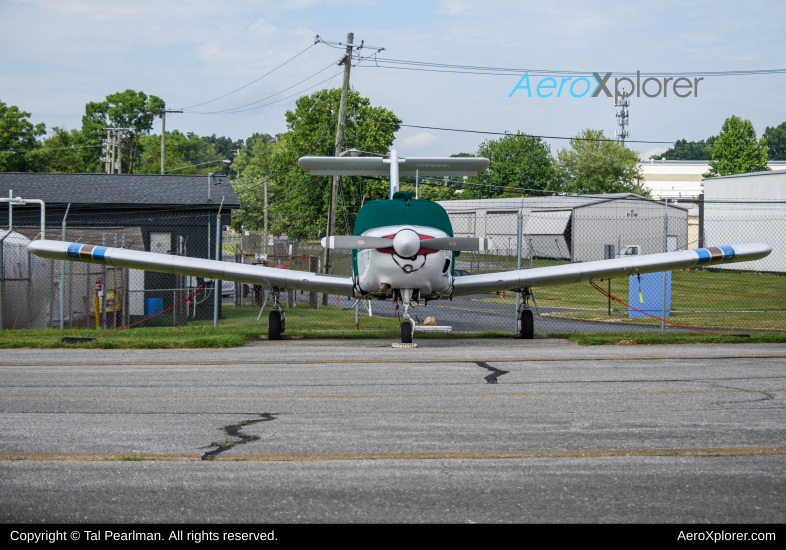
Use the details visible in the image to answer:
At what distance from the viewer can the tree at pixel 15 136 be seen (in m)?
55.3

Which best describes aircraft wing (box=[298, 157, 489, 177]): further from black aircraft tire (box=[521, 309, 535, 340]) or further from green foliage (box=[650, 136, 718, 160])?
green foliage (box=[650, 136, 718, 160])

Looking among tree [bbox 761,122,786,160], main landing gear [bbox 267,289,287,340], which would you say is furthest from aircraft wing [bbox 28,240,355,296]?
tree [bbox 761,122,786,160]

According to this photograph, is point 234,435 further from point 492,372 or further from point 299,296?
point 299,296

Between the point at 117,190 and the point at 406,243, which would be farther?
the point at 117,190

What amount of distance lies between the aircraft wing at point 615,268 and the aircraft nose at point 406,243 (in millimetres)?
1950

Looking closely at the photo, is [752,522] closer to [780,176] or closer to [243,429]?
[243,429]

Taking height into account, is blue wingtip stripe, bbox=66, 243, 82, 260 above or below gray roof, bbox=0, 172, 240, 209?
below

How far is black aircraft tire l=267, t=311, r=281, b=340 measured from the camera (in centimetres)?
1320

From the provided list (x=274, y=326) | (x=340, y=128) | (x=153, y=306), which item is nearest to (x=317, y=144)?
(x=340, y=128)

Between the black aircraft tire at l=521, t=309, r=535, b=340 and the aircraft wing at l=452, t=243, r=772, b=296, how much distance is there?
58cm

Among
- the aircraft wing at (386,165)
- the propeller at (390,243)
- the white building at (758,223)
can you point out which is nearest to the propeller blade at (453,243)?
the propeller at (390,243)

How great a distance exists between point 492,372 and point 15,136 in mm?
59357

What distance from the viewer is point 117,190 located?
25672mm
